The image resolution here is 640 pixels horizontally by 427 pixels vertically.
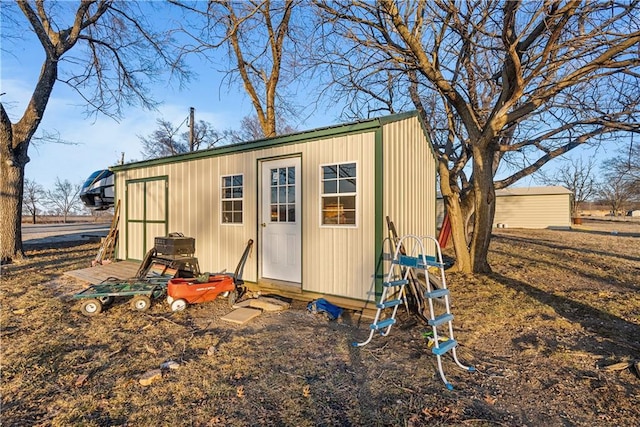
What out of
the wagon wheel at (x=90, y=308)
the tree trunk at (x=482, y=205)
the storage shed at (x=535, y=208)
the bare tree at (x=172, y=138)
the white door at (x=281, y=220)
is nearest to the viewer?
the wagon wheel at (x=90, y=308)

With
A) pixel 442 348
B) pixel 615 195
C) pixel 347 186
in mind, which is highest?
pixel 615 195

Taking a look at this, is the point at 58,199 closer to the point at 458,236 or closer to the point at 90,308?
the point at 90,308

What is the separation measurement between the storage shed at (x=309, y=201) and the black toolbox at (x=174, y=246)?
3.23 ft

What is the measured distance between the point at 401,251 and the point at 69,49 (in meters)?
11.7

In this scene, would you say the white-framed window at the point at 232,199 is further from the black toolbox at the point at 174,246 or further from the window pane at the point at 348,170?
the window pane at the point at 348,170

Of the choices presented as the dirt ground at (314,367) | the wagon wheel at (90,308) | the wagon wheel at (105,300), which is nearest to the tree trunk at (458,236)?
the dirt ground at (314,367)

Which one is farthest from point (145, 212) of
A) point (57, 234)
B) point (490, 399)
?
point (57, 234)

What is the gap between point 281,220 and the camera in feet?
20.7

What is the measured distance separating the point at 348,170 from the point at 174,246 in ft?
10.8

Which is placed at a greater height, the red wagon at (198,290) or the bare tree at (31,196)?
the bare tree at (31,196)

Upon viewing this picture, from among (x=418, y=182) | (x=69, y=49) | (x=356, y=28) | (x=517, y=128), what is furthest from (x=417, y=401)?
(x=69, y=49)

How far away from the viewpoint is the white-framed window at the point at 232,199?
6930 millimetres

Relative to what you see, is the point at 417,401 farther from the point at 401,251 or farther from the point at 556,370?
the point at 401,251

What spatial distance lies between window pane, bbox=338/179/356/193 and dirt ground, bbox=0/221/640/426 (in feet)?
6.15
